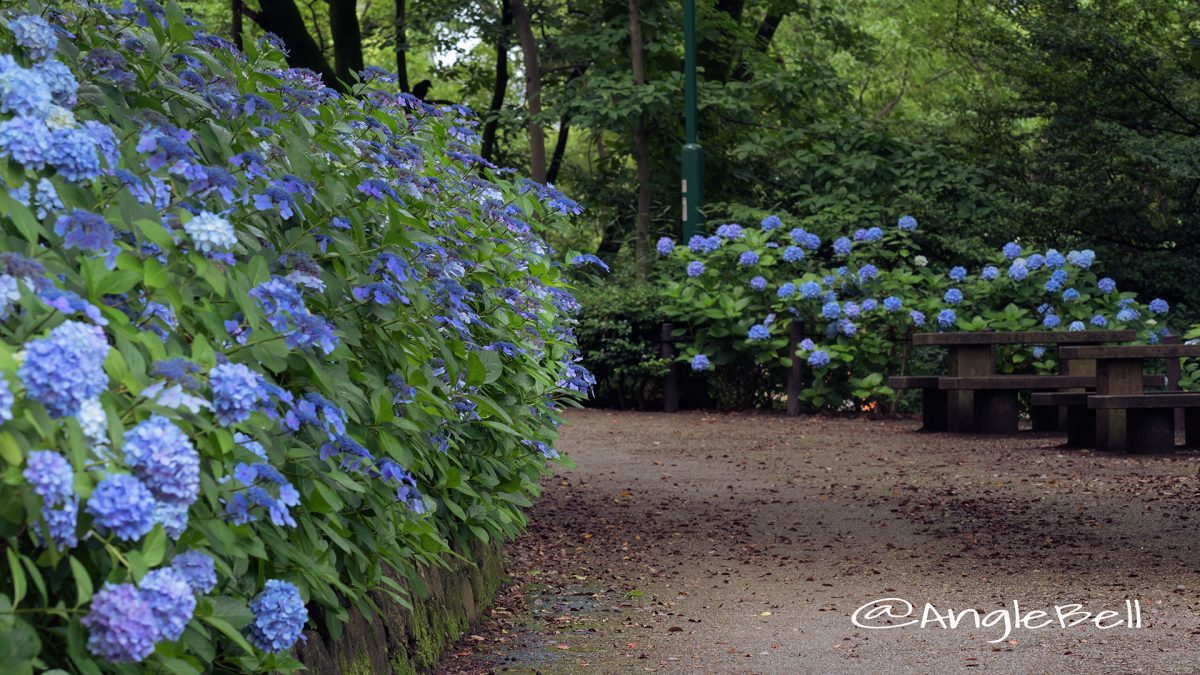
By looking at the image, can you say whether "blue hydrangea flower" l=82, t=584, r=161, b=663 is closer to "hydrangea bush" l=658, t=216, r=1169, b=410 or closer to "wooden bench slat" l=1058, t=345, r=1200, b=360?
"wooden bench slat" l=1058, t=345, r=1200, b=360

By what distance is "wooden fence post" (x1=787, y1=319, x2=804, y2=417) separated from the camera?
44.6ft

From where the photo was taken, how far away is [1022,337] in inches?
468

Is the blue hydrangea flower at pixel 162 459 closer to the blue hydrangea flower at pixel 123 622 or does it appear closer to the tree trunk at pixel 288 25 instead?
the blue hydrangea flower at pixel 123 622

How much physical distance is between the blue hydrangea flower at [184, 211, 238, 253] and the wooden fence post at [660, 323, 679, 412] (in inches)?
456

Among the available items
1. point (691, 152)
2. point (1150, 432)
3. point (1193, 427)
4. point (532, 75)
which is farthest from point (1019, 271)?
point (532, 75)

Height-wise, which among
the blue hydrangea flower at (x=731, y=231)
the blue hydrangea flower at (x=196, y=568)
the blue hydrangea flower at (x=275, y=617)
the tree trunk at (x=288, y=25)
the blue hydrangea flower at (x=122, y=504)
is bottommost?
the blue hydrangea flower at (x=275, y=617)

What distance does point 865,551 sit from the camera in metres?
6.73

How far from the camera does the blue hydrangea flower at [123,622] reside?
2010mm

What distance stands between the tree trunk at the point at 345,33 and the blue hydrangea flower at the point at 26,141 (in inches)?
534

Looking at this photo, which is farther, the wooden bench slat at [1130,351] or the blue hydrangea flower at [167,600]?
the wooden bench slat at [1130,351]

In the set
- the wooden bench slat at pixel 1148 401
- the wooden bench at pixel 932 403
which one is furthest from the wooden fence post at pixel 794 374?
the wooden bench slat at pixel 1148 401

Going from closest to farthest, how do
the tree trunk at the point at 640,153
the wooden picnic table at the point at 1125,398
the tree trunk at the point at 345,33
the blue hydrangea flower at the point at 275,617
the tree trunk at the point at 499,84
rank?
the blue hydrangea flower at the point at 275,617 → the wooden picnic table at the point at 1125,398 → the tree trunk at the point at 345,33 → the tree trunk at the point at 640,153 → the tree trunk at the point at 499,84

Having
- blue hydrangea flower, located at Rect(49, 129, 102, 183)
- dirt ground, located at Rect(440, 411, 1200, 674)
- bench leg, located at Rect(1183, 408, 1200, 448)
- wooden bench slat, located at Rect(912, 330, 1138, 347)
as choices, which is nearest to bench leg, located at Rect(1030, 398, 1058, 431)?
wooden bench slat, located at Rect(912, 330, 1138, 347)


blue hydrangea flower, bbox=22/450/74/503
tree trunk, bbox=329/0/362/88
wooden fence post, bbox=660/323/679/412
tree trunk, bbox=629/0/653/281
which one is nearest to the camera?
blue hydrangea flower, bbox=22/450/74/503
